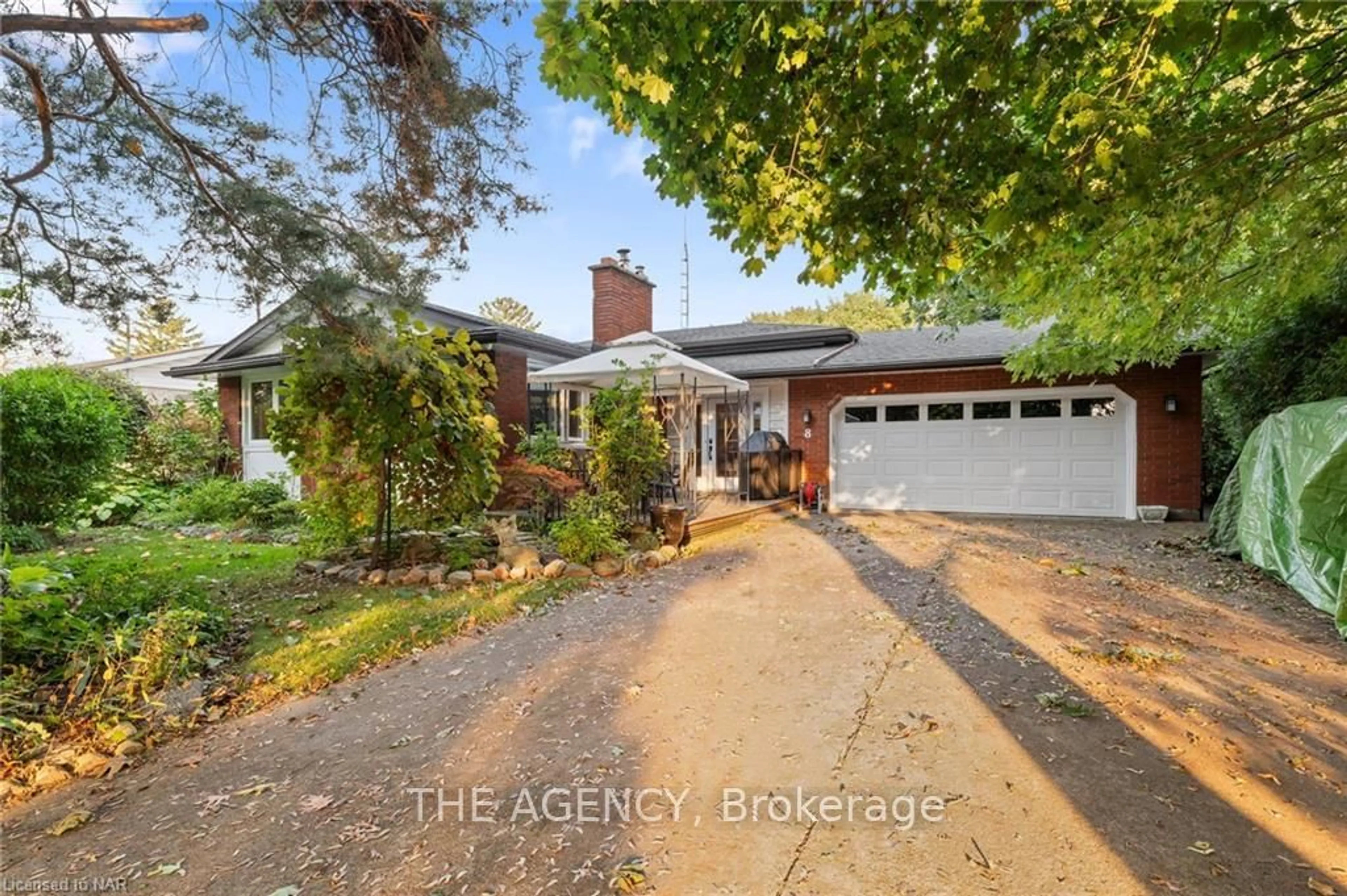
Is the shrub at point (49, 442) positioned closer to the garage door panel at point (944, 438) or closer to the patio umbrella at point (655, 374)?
the patio umbrella at point (655, 374)

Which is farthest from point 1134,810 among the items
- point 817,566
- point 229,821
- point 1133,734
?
point 817,566

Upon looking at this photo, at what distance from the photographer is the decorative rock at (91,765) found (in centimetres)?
292

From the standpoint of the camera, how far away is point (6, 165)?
432 cm

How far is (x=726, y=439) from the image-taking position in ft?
41.7

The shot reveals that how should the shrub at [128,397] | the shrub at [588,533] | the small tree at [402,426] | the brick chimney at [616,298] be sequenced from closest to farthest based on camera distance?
the small tree at [402,426]
the shrub at [588,533]
the shrub at [128,397]
the brick chimney at [616,298]

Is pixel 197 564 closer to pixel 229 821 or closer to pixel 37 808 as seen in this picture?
pixel 37 808

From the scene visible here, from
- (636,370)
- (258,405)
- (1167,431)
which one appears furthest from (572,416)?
(1167,431)

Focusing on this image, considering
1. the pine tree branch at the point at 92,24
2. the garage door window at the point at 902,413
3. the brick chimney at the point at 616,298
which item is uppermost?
the brick chimney at the point at 616,298

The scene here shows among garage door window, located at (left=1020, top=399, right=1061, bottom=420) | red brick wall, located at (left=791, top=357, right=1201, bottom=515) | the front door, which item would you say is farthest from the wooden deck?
red brick wall, located at (left=791, top=357, right=1201, bottom=515)

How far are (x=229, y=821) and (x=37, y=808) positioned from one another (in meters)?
0.95

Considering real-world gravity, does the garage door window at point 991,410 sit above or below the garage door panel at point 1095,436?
above

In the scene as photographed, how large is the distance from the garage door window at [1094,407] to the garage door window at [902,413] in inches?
96.2

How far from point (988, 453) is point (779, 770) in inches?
386

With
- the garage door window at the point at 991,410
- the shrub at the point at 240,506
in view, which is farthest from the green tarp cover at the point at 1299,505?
the shrub at the point at 240,506
